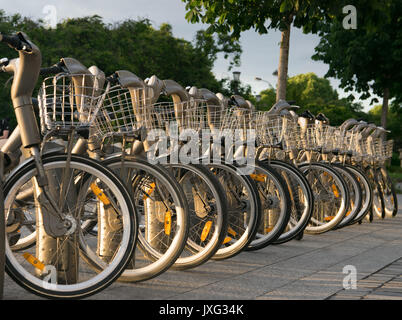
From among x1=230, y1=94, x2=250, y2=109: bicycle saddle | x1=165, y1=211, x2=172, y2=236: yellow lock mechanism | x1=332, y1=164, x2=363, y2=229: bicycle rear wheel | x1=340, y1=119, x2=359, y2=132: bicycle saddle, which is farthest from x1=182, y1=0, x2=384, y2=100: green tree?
x1=165, y1=211, x2=172, y2=236: yellow lock mechanism

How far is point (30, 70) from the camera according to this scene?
3359 millimetres

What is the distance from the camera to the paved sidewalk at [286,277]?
380cm

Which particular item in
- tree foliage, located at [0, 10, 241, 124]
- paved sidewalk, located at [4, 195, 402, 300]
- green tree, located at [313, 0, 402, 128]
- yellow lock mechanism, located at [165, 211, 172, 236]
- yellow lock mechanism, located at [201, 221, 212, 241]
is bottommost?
paved sidewalk, located at [4, 195, 402, 300]

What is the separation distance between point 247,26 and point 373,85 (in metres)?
11.1

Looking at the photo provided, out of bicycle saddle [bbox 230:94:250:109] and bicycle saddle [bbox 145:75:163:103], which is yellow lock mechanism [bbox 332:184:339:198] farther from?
bicycle saddle [bbox 145:75:163:103]

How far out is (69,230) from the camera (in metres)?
3.42

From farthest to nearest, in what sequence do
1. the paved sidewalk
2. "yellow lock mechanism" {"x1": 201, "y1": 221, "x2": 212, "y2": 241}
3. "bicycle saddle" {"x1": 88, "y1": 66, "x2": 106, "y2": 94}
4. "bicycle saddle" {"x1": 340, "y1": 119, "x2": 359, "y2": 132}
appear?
"bicycle saddle" {"x1": 340, "y1": 119, "x2": 359, "y2": 132}
"yellow lock mechanism" {"x1": 201, "y1": 221, "x2": 212, "y2": 241}
the paved sidewalk
"bicycle saddle" {"x1": 88, "y1": 66, "x2": 106, "y2": 94}

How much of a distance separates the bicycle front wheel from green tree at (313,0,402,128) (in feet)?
51.9

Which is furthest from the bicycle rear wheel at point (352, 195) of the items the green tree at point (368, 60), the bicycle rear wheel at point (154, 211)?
the green tree at point (368, 60)

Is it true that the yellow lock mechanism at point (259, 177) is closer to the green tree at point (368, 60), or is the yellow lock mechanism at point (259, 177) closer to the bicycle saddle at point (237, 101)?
the bicycle saddle at point (237, 101)

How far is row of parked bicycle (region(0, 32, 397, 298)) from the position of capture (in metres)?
3.39

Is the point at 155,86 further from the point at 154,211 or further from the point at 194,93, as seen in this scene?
the point at 154,211

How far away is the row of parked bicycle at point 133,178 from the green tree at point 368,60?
1279 centimetres
